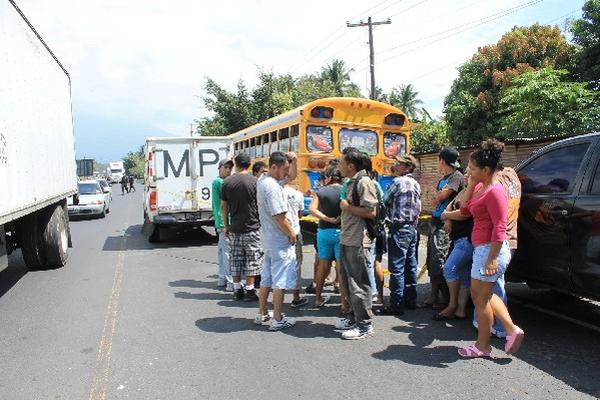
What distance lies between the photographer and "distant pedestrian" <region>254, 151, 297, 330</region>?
4.82 meters

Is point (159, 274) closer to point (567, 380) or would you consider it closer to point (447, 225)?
point (447, 225)

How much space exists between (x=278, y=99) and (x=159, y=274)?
2483 cm

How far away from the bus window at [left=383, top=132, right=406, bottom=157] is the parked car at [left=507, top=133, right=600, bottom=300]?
19.3 feet

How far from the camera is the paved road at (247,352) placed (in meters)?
3.59

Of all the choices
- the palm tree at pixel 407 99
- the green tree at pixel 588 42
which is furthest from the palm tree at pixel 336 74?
the green tree at pixel 588 42

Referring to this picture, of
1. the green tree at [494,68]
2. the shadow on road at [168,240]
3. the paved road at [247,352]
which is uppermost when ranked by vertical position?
the green tree at [494,68]

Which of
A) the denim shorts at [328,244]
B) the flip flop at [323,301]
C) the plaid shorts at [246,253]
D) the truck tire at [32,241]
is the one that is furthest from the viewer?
the truck tire at [32,241]

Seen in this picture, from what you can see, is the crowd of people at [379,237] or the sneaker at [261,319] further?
the sneaker at [261,319]

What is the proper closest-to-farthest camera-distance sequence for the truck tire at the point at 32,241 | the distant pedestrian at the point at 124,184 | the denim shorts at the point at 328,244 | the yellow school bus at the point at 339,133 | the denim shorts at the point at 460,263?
the denim shorts at the point at 460,263
the denim shorts at the point at 328,244
the truck tire at the point at 32,241
the yellow school bus at the point at 339,133
the distant pedestrian at the point at 124,184

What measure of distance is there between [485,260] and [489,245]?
13 cm

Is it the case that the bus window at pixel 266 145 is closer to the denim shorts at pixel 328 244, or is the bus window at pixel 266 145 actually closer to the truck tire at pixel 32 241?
the truck tire at pixel 32 241

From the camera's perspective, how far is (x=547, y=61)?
19.3m

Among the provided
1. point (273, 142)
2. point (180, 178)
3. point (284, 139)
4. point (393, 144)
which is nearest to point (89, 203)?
point (180, 178)

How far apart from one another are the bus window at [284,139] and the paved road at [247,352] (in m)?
5.13
